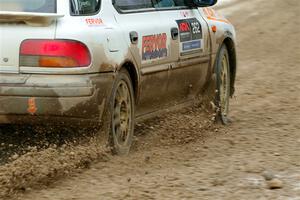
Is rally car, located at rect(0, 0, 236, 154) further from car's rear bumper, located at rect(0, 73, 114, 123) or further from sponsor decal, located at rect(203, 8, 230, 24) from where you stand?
sponsor decal, located at rect(203, 8, 230, 24)

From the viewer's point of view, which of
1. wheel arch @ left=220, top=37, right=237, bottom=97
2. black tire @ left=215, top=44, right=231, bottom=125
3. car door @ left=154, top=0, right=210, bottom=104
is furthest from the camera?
wheel arch @ left=220, top=37, right=237, bottom=97

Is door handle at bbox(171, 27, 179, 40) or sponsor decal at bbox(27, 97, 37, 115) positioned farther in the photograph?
door handle at bbox(171, 27, 179, 40)

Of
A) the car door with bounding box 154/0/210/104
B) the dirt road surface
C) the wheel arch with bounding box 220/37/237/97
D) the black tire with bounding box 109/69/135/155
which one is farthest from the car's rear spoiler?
the wheel arch with bounding box 220/37/237/97

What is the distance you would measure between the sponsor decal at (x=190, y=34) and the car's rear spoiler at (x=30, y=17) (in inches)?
74.9

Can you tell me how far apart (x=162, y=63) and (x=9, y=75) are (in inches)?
67.8

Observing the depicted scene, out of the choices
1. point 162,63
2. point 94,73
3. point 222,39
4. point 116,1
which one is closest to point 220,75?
point 222,39

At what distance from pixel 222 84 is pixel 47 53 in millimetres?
3409

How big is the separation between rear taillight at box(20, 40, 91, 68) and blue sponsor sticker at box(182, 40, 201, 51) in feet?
6.30

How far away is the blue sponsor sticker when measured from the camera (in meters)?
7.98

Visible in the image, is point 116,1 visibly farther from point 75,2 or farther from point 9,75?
point 9,75

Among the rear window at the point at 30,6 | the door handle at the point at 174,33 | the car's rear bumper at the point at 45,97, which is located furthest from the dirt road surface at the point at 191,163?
the rear window at the point at 30,6

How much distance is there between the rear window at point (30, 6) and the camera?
6336mm

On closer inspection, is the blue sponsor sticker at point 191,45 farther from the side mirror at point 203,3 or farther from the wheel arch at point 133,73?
the wheel arch at point 133,73

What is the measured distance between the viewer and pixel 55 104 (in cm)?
621
